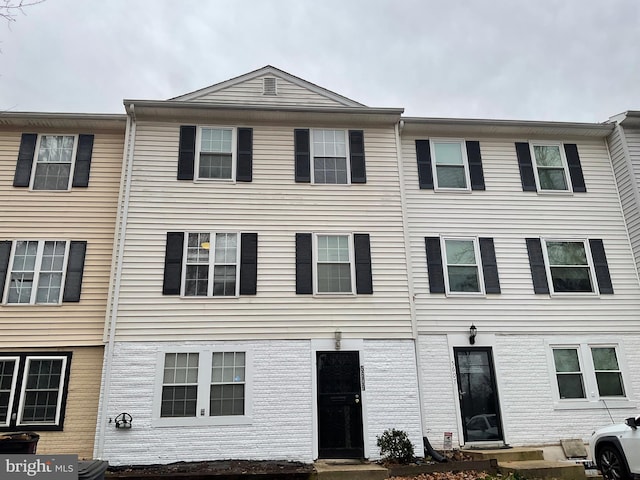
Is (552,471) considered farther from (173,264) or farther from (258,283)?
(173,264)

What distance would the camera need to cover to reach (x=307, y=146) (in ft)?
39.8

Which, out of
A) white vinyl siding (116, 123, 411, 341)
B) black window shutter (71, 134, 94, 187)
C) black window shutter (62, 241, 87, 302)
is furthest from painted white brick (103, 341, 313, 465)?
black window shutter (71, 134, 94, 187)

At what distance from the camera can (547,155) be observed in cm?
1317

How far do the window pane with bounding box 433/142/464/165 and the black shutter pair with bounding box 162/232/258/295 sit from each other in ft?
17.6

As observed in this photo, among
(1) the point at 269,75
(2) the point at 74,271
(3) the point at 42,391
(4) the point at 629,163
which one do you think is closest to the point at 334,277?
(1) the point at 269,75

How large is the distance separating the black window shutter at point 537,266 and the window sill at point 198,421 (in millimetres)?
7540

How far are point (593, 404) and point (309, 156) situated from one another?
887cm

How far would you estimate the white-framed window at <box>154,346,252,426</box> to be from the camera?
A: 9.99 m

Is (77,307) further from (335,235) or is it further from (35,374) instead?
(335,235)

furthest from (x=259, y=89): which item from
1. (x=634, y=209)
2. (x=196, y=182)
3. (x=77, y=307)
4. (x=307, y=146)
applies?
(x=634, y=209)

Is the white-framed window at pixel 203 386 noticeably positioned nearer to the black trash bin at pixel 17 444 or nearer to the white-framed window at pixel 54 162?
the black trash bin at pixel 17 444

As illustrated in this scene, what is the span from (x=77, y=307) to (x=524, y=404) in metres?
10.2

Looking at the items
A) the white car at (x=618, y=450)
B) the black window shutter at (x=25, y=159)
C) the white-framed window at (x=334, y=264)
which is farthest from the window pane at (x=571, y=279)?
the black window shutter at (x=25, y=159)

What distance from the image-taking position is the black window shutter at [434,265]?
1162cm
